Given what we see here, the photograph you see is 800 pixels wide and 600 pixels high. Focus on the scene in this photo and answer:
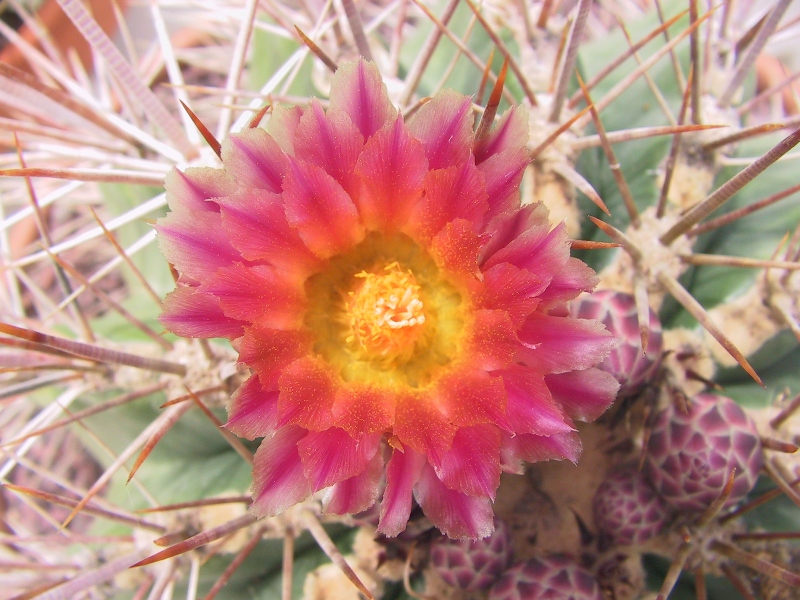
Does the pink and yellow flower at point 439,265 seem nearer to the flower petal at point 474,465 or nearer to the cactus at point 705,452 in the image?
the flower petal at point 474,465

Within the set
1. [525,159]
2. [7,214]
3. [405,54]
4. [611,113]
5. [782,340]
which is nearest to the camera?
[525,159]

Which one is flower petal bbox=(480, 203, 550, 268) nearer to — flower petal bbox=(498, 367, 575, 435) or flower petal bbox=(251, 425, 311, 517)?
flower petal bbox=(498, 367, 575, 435)

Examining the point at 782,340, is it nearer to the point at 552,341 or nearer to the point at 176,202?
the point at 552,341

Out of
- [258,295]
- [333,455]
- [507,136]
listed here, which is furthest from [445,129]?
[333,455]

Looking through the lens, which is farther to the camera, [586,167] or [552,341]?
[586,167]

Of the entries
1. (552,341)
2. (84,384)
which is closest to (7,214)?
(84,384)

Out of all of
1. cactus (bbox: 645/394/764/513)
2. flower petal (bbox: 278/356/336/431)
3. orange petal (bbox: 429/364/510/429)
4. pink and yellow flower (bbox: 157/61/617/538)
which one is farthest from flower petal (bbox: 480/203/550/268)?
cactus (bbox: 645/394/764/513)
